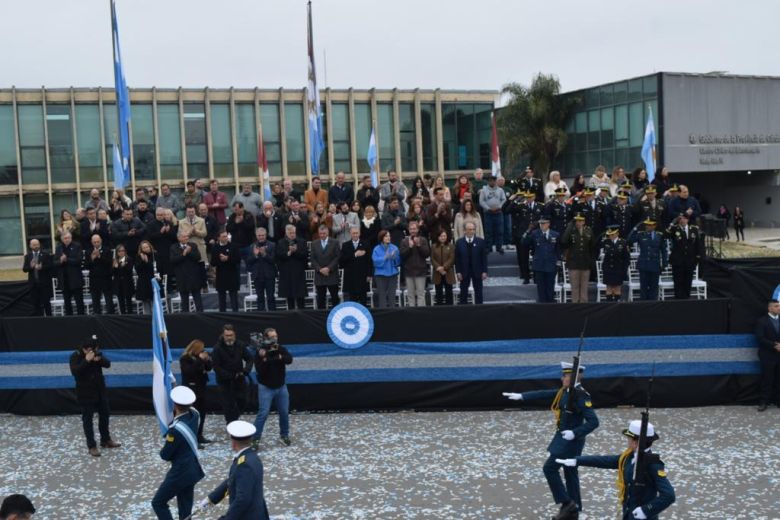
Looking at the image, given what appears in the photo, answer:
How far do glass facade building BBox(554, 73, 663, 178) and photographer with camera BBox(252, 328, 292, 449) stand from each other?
27.5m

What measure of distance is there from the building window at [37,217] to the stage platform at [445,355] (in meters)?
25.0

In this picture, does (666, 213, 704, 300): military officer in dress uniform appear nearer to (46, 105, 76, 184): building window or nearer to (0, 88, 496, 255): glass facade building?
(0, 88, 496, 255): glass facade building

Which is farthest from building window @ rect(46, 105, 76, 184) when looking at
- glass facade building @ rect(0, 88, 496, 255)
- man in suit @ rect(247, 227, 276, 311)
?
man in suit @ rect(247, 227, 276, 311)

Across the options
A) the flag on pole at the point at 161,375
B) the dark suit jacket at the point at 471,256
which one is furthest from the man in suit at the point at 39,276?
the dark suit jacket at the point at 471,256

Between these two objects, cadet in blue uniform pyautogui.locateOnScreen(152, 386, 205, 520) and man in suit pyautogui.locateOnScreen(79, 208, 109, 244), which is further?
man in suit pyautogui.locateOnScreen(79, 208, 109, 244)

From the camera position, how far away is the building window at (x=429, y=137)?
44875 mm

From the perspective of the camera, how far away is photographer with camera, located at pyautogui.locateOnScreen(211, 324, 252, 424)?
1362 cm

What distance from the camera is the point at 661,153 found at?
37.7 meters

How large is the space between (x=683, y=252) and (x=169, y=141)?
28364 millimetres

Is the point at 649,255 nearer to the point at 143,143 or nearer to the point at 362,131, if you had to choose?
the point at 362,131

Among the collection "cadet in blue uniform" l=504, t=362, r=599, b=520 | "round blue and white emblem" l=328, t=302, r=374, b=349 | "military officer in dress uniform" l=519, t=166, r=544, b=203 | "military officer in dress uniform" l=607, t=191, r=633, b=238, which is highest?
"military officer in dress uniform" l=519, t=166, r=544, b=203

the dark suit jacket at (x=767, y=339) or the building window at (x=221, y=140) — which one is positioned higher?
the building window at (x=221, y=140)

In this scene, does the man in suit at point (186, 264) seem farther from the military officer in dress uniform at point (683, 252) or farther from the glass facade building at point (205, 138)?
the glass facade building at point (205, 138)

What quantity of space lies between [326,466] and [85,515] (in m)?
3.14
